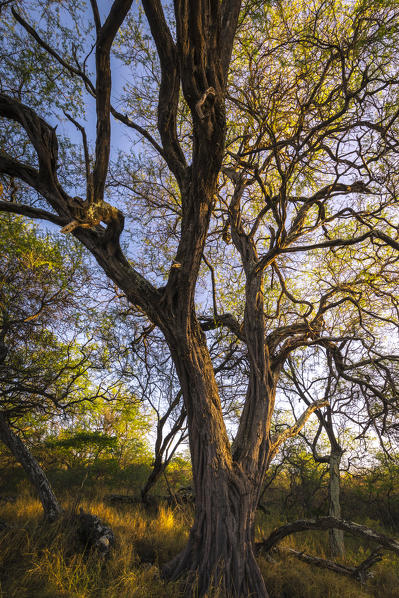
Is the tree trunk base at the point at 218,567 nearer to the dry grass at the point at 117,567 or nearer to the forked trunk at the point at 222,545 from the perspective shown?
the forked trunk at the point at 222,545

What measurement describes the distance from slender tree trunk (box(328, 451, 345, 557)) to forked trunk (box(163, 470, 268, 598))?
4.03 meters

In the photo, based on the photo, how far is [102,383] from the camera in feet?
23.4

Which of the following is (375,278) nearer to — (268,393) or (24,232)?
(268,393)

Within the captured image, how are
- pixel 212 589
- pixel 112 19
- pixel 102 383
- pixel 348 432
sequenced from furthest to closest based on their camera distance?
pixel 348 432 → pixel 102 383 → pixel 212 589 → pixel 112 19

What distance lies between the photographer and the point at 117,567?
128 inches

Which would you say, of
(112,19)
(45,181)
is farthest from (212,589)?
(112,19)

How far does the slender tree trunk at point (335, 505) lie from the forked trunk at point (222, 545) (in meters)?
4.03

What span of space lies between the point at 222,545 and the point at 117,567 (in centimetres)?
119

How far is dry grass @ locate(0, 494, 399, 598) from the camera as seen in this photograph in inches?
104

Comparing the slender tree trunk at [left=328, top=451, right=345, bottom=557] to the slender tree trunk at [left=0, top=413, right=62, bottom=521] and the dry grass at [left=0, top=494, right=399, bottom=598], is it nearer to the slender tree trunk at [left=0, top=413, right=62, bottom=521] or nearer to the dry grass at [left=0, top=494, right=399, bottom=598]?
the dry grass at [left=0, top=494, right=399, bottom=598]

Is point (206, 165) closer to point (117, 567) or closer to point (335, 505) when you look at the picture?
point (117, 567)

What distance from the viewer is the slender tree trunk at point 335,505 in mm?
6998

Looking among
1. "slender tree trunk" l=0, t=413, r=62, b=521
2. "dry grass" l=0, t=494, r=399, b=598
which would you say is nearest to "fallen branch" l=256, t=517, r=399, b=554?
"dry grass" l=0, t=494, r=399, b=598

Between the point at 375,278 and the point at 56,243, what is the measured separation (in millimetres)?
6626
